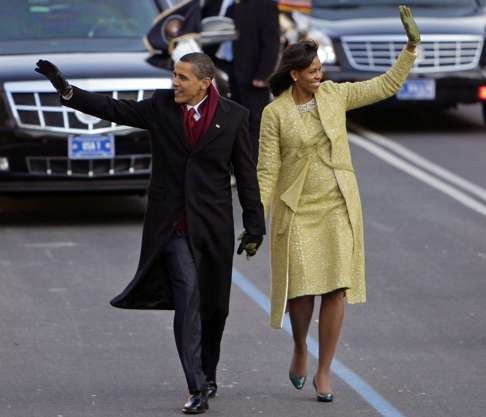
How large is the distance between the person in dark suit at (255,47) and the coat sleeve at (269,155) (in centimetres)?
722

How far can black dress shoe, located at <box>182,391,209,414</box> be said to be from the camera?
26.8 feet

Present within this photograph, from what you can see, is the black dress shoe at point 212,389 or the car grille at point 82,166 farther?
the car grille at point 82,166

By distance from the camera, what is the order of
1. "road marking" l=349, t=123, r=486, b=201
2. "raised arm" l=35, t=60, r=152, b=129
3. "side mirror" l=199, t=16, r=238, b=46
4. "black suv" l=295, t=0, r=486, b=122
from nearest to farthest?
"raised arm" l=35, t=60, r=152, b=129 → "side mirror" l=199, t=16, r=238, b=46 → "road marking" l=349, t=123, r=486, b=201 → "black suv" l=295, t=0, r=486, b=122

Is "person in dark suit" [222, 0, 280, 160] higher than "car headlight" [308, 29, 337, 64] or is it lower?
higher

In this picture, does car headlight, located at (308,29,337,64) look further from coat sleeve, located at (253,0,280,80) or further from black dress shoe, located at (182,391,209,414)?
black dress shoe, located at (182,391,209,414)

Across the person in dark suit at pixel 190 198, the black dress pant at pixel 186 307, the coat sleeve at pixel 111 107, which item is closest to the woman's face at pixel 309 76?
the person in dark suit at pixel 190 198

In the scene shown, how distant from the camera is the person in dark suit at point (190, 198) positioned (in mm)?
8156

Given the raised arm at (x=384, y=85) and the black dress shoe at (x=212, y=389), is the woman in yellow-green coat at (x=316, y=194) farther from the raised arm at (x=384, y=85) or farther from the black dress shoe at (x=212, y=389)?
the black dress shoe at (x=212, y=389)

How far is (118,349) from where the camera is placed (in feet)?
31.5

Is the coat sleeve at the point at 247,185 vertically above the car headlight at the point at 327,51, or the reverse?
the coat sleeve at the point at 247,185

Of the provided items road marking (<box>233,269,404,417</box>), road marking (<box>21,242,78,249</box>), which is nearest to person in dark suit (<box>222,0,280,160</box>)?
road marking (<box>21,242,78,249</box>)

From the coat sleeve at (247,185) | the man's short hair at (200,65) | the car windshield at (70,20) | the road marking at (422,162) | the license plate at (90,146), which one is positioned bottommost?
the road marking at (422,162)

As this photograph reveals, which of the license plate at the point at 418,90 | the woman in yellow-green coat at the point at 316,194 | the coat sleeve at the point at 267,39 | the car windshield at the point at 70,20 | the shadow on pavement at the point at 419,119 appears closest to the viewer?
the woman in yellow-green coat at the point at 316,194

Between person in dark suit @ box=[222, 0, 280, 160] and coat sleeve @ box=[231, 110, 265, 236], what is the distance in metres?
7.46
